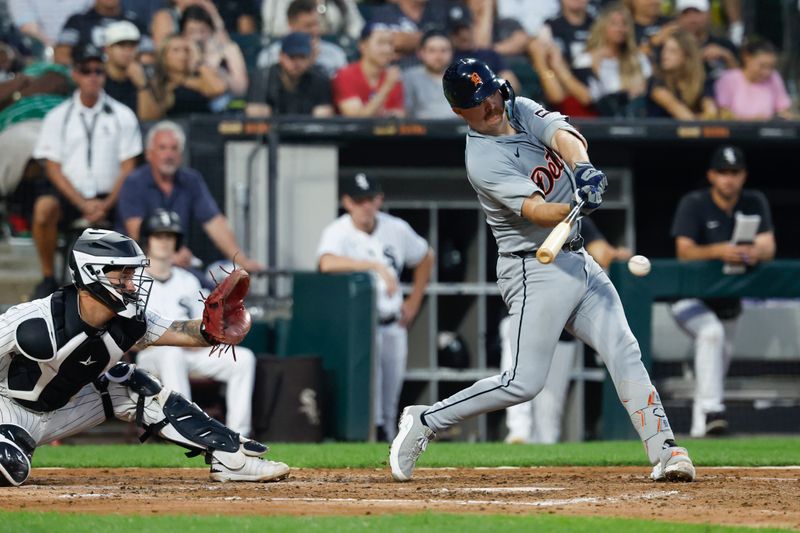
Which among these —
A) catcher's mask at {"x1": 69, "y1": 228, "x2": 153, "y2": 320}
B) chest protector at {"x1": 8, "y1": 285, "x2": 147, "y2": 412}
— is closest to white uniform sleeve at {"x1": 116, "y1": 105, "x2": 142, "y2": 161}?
chest protector at {"x1": 8, "y1": 285, "x2": 147, "y2": 412}

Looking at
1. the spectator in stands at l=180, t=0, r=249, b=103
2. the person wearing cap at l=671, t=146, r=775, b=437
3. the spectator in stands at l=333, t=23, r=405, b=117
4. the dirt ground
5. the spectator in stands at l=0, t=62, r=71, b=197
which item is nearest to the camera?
the dirt ground

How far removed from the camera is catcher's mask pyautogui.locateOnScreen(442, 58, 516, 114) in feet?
17.2

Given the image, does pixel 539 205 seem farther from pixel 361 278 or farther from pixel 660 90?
pixel 660 90

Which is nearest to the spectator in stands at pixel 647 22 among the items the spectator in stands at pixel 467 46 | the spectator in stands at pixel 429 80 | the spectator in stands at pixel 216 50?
the spectator in stands at pixel 467 46

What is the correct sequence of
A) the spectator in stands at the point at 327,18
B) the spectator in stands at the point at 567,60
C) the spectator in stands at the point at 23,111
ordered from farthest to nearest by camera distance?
the spectator in stands at the point at 327,18
the spectator in stands at the point at 567,60
the spectator in stands at the point at 23,111

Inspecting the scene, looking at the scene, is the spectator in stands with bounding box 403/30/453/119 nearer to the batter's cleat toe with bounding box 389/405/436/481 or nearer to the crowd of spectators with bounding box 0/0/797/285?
the crowd of spectators with bounding box 0/0/797/285

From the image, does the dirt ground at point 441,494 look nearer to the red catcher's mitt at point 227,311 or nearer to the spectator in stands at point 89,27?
the red catcher's mitt at point 227,311

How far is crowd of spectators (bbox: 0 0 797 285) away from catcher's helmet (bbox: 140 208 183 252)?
38 centimetres

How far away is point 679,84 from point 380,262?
2.72 m

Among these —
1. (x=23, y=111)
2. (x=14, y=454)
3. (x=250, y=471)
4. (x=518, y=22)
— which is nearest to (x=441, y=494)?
(x=250, y=471)

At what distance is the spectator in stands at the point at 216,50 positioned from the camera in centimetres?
1001

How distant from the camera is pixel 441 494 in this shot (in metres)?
5.05

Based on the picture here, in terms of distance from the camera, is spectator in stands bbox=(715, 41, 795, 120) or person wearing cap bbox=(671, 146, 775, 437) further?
spectator in stands bbox=(715, 41, 795, 120)

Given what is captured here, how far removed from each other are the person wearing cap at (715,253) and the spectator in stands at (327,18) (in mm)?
2997
